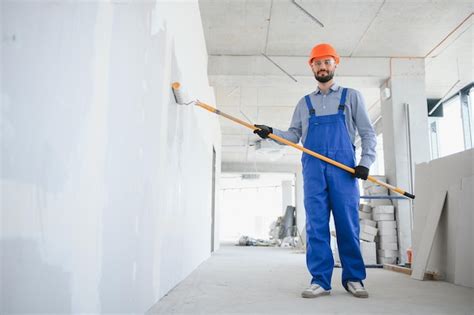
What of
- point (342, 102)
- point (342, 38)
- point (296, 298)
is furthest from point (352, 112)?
point (342, 38)

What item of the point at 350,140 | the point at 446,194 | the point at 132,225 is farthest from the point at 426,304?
the point at 132,225

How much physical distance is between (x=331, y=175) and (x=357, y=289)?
1.95 feet

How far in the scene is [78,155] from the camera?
935 mm

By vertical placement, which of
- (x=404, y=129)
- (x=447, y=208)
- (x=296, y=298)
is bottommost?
(x=296, y=298)

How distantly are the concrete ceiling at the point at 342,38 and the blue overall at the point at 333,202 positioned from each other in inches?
80.2

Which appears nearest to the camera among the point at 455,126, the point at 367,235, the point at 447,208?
the point at 447,208

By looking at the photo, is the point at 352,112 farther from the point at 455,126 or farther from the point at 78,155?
the point at 455,126

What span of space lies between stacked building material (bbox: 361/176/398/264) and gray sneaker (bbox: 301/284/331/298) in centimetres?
Answer: 276

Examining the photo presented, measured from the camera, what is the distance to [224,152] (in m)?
10.7

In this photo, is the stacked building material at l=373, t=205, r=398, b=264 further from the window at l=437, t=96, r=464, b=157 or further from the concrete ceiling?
the window at l=437, t=96, r=464, b=157

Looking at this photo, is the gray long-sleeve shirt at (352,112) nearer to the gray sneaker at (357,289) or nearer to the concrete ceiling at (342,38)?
the gray sneaker at (357,289)

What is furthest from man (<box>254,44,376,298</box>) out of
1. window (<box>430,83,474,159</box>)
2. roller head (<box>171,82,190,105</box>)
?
window (<box>430,83,474,159</box>)

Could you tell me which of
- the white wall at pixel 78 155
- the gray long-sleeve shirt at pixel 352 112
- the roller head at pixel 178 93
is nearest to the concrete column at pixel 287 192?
the gray long-sleeve shirt at pixel 352 112

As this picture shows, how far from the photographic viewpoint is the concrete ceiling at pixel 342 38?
3803 millimetres
